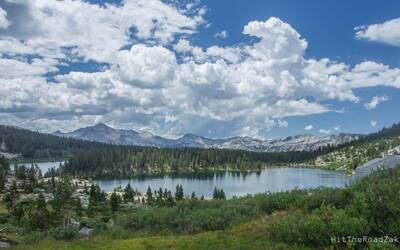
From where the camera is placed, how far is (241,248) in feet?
63.6

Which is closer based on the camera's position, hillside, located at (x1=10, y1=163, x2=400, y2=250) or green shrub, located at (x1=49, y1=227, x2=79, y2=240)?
hillside, located at (x1=10, y1=163, x2=400, y2=250)

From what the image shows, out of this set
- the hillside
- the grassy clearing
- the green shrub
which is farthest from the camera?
the green shrub

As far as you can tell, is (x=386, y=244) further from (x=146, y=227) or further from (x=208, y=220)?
(x=146, y=227)

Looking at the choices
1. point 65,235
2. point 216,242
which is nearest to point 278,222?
point 216,242

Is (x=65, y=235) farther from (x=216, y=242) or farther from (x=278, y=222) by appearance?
(x=278, y=222)

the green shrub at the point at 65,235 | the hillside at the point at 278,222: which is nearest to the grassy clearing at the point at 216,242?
the hillside at the point at 278,222

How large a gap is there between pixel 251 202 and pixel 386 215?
53.7ft

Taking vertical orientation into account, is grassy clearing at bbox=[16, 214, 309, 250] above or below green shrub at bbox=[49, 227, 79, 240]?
above

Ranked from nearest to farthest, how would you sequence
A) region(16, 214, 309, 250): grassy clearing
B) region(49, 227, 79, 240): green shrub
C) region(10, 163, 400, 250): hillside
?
region(10, 163, 400, 250): hillside < region(16, 214, 309, 250): grassy clearing < region(49, 227, 79, 240): green shrub

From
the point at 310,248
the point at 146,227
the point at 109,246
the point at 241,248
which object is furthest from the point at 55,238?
the point at 310,248

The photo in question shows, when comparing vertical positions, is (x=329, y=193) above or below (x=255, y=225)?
above

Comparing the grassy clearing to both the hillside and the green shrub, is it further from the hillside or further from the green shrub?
the green shrub

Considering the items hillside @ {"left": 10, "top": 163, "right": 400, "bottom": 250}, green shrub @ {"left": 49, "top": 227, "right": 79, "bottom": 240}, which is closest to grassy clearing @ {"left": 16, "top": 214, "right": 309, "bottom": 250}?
hillside @ {"left": 10, "top": 163, "right": 400, "bottom": 250}

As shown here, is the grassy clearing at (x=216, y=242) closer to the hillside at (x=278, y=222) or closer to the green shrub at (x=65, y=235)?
the hillside at (x=278, y=222)
